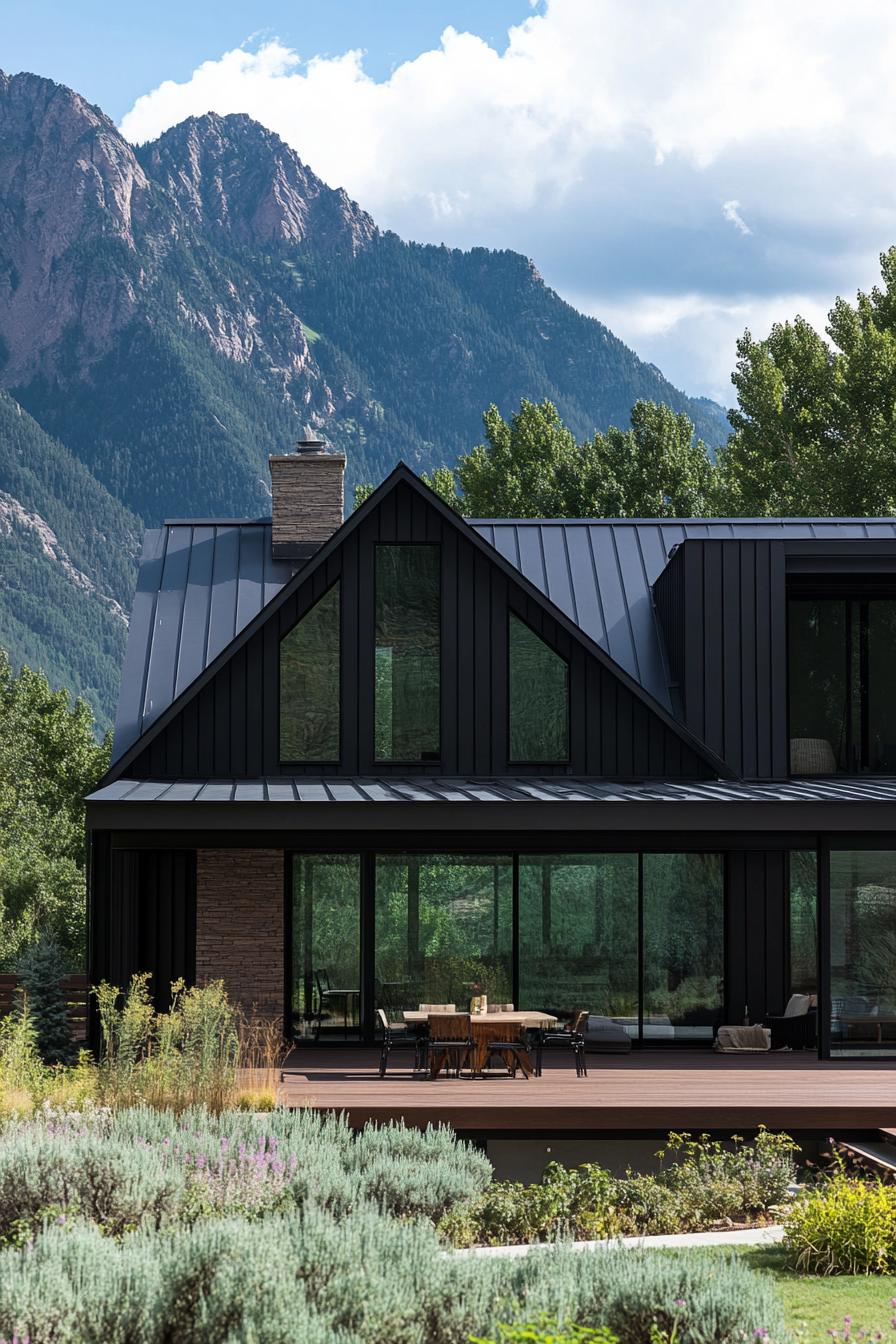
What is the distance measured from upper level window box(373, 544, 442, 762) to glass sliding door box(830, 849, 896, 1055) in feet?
14.8

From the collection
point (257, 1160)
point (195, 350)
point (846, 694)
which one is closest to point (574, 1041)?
point (257, 1160)

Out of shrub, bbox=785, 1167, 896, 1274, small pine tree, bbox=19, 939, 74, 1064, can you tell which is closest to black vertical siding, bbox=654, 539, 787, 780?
small pine tree, bbox=19, 939, 74, 1064

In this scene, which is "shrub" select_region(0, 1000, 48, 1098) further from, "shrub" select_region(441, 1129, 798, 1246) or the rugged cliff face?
the rugged cliff face

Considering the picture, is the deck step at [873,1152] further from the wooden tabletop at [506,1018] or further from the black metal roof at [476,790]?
the black metal roof at [476,790]

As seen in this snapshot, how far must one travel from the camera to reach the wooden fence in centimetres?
1800

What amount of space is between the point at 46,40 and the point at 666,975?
34780 mm

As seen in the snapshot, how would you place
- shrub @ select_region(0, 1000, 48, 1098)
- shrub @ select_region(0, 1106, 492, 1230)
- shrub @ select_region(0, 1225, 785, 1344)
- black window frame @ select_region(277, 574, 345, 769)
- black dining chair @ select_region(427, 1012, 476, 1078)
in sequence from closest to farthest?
shrub @ select_region(0, 1225, 785, 1344) → shrub @ select_region(0, 1106, 492, 1230) → shrub @ select_region(0, 1000, 48, 1098) → black dining chair @ select_region(427, 1012, 476, 1078) → black window frame @ select_region(277, 574, 345, 769)

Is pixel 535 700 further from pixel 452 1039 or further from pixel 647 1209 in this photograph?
pixel 647 1209

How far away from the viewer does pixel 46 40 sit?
42000mm

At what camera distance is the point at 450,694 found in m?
17.2

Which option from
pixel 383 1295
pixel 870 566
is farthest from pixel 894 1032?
pixel 383 1295

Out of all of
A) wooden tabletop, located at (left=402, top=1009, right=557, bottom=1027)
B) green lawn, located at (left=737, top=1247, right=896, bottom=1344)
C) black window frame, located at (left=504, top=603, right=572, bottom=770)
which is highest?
black window frame, located at (left=504, top=603, right=572, bottom=770)

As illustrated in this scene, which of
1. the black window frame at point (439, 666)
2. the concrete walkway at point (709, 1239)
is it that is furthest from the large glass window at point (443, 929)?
the concrete walkway at point (709, 1239)

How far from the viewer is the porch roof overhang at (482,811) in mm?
14562
